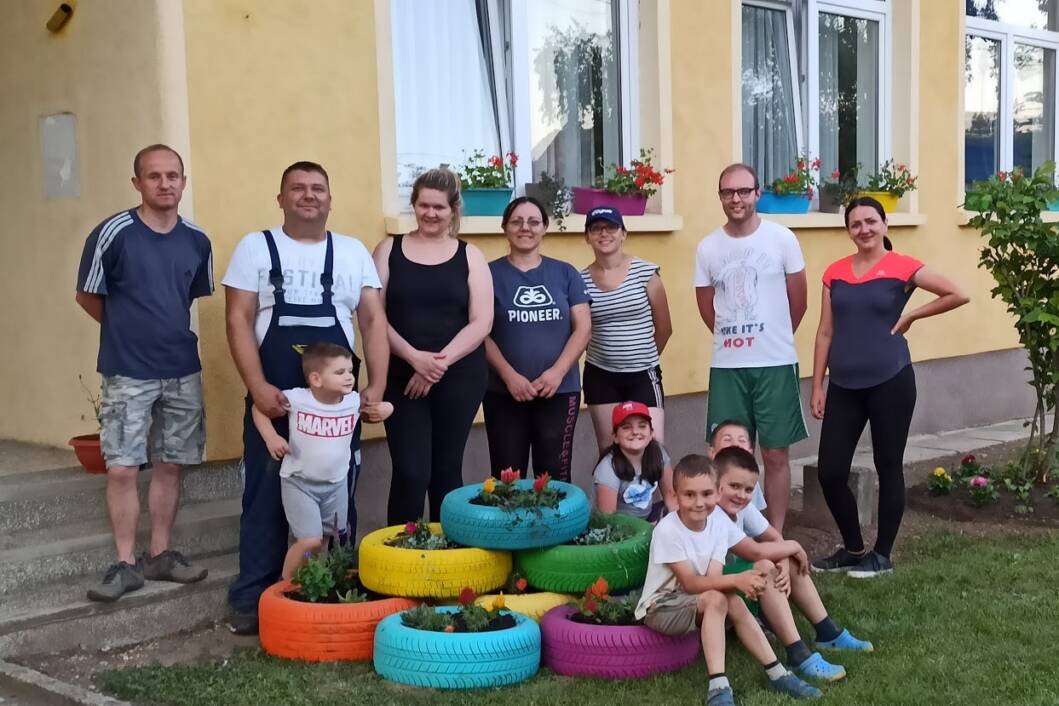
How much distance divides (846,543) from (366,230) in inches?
116

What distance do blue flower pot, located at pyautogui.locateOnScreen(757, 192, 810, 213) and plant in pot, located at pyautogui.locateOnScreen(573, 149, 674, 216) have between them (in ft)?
4.45

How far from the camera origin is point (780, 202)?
9.12m

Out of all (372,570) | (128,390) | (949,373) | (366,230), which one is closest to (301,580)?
(372,570)

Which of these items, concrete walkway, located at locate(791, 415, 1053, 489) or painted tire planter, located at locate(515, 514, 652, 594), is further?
concrete walkway, located at locate(791, 415, 1053, 489)

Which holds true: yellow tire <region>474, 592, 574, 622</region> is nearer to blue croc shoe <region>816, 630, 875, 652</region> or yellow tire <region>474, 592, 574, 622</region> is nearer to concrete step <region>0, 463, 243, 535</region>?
blue croc shoe <region>816, 630, 875, 652</region>

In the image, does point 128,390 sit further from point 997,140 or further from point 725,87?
point 997,140

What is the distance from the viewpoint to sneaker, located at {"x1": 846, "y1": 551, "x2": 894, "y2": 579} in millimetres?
6047

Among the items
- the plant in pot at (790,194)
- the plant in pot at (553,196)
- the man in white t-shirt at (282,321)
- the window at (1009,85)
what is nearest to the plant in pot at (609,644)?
the man in white t-shirt at (282,321)

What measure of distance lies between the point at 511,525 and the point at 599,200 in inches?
135

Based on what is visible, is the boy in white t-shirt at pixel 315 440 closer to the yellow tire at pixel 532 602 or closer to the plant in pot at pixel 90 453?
the yellow tire at pixel 532 602

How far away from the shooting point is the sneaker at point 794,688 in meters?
4.34

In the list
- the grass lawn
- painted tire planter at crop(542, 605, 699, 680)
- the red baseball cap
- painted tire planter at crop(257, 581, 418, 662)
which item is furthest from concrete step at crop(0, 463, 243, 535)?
painted tire planter at crop(542, 605, 699, 680)

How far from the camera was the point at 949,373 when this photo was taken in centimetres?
1067

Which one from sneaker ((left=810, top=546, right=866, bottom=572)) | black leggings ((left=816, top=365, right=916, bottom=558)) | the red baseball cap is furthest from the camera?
sneaker ((left=810, top=546, right=866, bottom=572))
